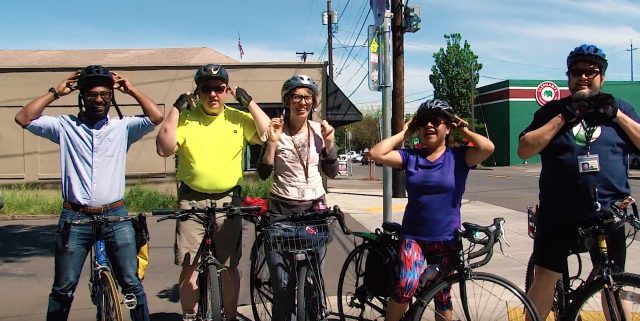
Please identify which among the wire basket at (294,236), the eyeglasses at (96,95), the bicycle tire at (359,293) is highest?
the eyeglasses at (96,95)

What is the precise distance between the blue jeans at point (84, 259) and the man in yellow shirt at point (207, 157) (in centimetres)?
40

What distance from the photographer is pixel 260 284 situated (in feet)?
14.4

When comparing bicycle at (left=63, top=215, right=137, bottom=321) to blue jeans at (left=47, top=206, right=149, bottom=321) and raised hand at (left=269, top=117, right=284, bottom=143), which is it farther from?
raised hand at (left=269, top=117, right=284, bottom=143)

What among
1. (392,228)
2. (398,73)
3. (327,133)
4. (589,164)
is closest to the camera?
(589,164)

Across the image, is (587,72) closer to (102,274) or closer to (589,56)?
(589,56)

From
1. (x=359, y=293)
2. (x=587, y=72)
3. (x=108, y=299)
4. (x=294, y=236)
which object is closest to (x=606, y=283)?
(x=587, y=72)

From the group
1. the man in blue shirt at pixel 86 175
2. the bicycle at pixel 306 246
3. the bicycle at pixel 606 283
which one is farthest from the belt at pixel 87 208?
the bicycle at pixel 606 283

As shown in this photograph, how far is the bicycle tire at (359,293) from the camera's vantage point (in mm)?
4078

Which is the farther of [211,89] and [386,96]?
[386,96]

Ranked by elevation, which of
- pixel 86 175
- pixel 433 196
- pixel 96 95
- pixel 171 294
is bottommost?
pixel 171 294

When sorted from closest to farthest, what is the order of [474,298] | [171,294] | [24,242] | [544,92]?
1. [474,298]
2. [171,294]
3. [24,242]
4. [544,92]

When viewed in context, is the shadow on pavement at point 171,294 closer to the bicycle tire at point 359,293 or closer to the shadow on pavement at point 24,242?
the bicycle tire at point 359,293

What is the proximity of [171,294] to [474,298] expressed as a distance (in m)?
3.54

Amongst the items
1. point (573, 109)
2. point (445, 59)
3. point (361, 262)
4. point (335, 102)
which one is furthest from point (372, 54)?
point (445, 59)
